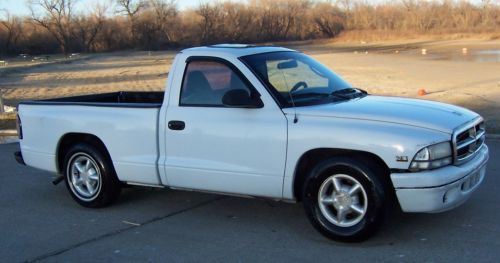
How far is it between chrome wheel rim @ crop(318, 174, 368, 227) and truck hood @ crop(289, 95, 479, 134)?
57 cm

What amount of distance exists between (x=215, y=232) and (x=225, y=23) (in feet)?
401

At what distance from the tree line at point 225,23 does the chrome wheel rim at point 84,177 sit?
9355cm

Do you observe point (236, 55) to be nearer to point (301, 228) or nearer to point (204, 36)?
point (301, 228)

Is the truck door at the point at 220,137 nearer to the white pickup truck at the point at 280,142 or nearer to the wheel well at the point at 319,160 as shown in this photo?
the white pickup truck at the point at 280,142

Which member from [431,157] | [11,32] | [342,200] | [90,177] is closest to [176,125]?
[90,177]

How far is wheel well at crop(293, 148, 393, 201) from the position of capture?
16.3 ft

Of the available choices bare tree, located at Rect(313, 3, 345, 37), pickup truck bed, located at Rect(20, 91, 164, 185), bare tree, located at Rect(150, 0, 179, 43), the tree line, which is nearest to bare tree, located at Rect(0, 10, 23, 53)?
the tree line

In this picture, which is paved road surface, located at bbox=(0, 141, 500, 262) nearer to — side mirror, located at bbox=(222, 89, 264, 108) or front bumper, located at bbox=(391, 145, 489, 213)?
front bumper, located at bbox=(391, 145, 489, 213)

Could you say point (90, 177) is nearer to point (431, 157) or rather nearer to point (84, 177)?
point (84, 177)

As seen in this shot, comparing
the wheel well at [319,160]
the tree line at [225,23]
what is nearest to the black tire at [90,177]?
the wheel well at [319,160]

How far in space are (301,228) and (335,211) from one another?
53 centimetres

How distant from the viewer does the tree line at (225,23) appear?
10431 centimetres

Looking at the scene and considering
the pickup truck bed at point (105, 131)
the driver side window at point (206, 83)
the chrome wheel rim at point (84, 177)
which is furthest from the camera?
Result: the chrome wheel rim at point (84, 177)

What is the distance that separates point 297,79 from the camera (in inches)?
230
